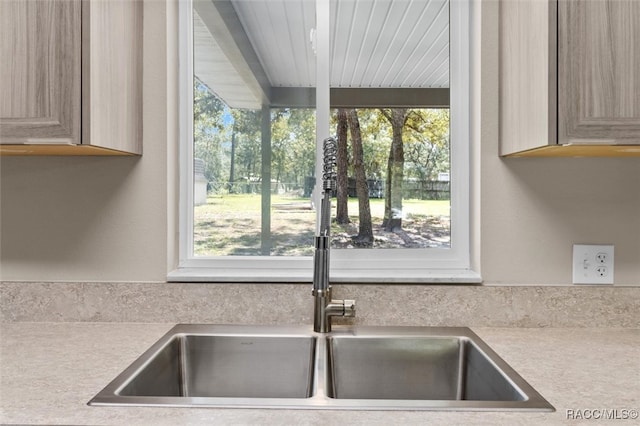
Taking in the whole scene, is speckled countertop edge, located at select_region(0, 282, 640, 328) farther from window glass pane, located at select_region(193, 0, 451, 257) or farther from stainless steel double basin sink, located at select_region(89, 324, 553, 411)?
window glass pane, located at select_region(193, 0, 451, 257)

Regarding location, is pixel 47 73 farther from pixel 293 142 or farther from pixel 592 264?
pixel 592 264

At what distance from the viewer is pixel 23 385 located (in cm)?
96

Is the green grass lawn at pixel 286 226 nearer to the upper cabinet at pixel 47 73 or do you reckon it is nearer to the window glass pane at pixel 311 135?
the window glass pane at pixel 311 135

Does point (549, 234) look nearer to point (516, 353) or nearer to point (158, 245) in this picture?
point (516, 353)

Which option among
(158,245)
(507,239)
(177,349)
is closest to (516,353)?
(507,239)

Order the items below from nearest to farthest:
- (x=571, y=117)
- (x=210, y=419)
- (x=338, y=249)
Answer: (x=210, y=419)
(x=571, y=117)
(x=338, y=249)

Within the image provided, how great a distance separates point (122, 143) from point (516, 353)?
47.8 inches

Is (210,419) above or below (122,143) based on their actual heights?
below

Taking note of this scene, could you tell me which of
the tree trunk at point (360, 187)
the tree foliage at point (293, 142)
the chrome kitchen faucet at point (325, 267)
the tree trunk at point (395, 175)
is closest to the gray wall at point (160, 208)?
the tree foliage at point (293, 142)

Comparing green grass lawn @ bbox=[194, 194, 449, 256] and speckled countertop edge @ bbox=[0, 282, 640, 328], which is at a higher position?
green grass lawn @ bbox=[194, 194, 449, 256]

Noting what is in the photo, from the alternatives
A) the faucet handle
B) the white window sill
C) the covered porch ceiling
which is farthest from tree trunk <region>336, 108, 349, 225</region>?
the faucet handle

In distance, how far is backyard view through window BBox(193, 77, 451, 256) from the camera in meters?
1.58

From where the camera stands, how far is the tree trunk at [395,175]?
5.22 ft

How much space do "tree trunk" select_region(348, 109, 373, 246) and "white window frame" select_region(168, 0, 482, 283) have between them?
2.0 inches
